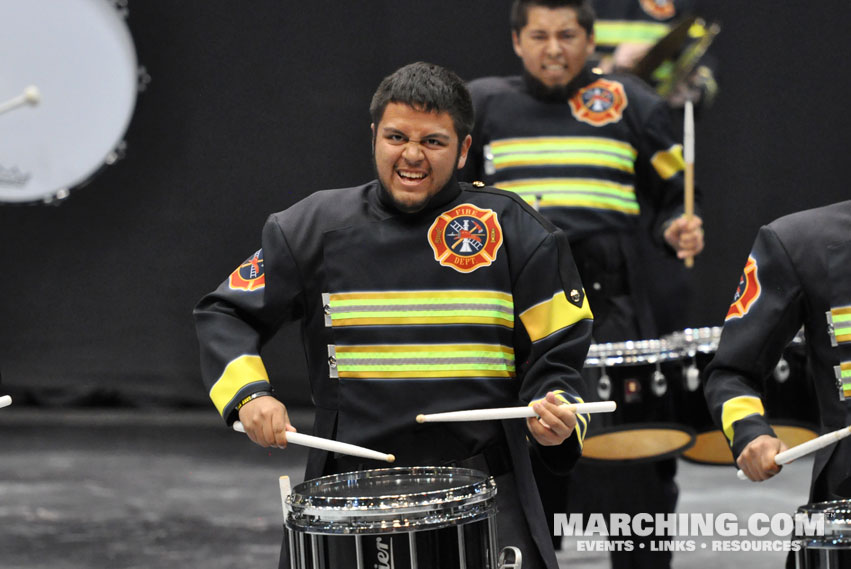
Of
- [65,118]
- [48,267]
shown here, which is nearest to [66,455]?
[48,267]

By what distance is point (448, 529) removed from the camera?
2682 mm

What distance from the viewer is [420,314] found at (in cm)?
315

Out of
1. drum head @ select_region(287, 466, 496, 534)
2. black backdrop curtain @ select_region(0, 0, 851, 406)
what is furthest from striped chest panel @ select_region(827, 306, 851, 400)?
black backdrop curtain @ select_region(0, 0, 851, 406)

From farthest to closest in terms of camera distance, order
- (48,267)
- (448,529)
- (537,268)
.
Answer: (48,267) < (537,268) < (448,529)

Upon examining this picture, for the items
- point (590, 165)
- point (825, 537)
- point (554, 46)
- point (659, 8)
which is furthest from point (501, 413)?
point (659, 8)

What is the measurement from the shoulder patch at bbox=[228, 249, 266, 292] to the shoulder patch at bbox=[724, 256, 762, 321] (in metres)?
1.01

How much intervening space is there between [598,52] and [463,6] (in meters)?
1.00

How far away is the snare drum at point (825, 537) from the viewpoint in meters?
2.53

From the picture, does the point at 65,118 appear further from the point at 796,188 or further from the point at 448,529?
the point at 448,529

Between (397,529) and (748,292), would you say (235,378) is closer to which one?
(397,529)

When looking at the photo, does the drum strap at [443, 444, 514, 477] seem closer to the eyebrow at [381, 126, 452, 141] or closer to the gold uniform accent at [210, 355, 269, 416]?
the gold uniform accent at [210, 355, 269, 416]

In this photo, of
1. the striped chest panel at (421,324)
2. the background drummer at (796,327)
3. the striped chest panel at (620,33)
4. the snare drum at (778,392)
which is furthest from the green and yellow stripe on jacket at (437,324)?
the striped chest panel at (620,33)

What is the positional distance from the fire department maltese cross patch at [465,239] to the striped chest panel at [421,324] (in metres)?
0.07

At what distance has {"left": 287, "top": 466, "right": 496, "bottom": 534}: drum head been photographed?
2.67m
